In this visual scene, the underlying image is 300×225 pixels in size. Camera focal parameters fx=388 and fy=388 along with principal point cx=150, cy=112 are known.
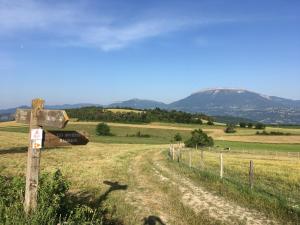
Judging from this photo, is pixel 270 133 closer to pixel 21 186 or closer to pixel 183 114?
pixel 183 114

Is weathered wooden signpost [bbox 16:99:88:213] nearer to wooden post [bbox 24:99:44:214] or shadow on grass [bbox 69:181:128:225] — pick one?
wooden post [bbox 24:99:44:214]

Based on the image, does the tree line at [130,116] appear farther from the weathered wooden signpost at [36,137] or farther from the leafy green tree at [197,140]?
the weathered wooden signpost at [36,137]

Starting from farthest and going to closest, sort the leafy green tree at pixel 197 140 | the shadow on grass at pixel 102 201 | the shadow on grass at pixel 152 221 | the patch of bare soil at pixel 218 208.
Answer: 1. the leafy green tree at pixel 197 140
2. the patch of bare soil at pixel 218 208
3. the shadow on grass at pixel 102 201
4. the shadow on grass at pixel 152 221

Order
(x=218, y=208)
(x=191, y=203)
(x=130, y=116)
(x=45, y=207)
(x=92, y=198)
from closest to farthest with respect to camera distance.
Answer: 1. (x=45, y=207)
2. (x=218, y=208)
3. (x=191, y=203)
4. (x=92, y=198)
5. (x=130, y=116)

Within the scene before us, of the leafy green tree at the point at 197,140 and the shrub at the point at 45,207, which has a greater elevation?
the shrub at the point at 45,207

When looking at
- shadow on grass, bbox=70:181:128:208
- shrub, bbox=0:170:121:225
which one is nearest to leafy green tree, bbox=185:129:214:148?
shadow on grass, bbox=70:181:128:208

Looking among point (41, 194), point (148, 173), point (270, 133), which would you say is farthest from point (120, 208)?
point (270, 133)

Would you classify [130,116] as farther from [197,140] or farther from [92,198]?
[92,198]

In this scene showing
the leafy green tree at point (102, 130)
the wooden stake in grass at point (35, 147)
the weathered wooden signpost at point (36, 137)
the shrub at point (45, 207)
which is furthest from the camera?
the leafy green tree at point (102, 130)

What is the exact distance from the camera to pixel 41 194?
923 centimetres

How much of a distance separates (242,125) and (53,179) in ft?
482

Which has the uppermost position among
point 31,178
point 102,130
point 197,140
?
point 31,178

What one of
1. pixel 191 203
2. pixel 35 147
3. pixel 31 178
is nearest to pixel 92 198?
pixel 191 203

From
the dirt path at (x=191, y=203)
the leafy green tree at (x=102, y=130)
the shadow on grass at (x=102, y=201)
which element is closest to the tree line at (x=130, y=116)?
the leafy green tree at (x=102, y=130)
